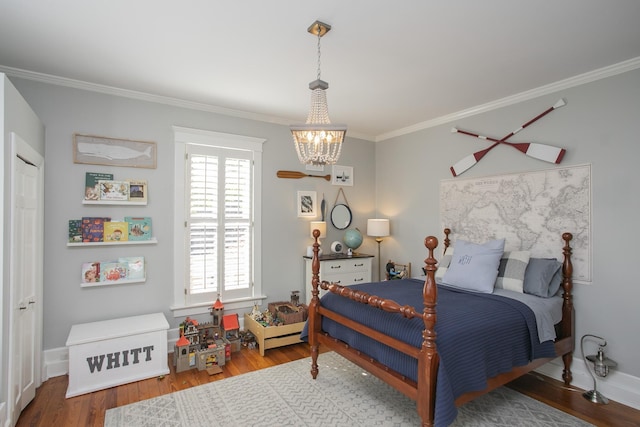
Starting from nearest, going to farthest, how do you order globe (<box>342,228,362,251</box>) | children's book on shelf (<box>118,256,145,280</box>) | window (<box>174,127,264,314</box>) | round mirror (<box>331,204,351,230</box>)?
children's book on shelf (<box>118,256,145,280</box>), window (<box>174,127,264,314</box>), globe (<box>342,228,362,251</box>), round mirror (<box>331,204,351,230</box>)

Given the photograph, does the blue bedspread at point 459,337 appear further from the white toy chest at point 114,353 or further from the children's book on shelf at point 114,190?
the children's book on shelf at point 114,190

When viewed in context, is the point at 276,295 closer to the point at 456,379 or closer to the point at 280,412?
the point at 280,412

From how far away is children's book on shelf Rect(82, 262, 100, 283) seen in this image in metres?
3.11

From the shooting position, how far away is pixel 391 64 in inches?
106

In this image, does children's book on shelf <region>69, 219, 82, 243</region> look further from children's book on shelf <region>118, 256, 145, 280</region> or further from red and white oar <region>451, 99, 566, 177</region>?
red and white oar <region>451, 99, 566, 177</region>

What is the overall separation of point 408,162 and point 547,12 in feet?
8.46

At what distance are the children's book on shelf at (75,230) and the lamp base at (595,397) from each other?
451 centimetres

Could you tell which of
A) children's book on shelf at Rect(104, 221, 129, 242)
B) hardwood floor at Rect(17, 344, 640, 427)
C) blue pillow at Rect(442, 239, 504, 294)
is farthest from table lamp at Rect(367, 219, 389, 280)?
children's book on shelf at Rect(104, 221, 129, 242)

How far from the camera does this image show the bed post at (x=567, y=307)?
2.88 m

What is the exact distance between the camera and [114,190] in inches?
127

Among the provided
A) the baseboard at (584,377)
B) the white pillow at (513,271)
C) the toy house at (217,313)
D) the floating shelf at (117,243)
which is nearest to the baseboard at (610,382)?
the baseboard at (584,377)

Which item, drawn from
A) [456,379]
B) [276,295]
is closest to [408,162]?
[276,295]

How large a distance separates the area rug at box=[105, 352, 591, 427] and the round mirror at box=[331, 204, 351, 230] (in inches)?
83.8

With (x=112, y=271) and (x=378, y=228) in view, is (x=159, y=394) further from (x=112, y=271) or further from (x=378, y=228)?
(x=378, y=228)
